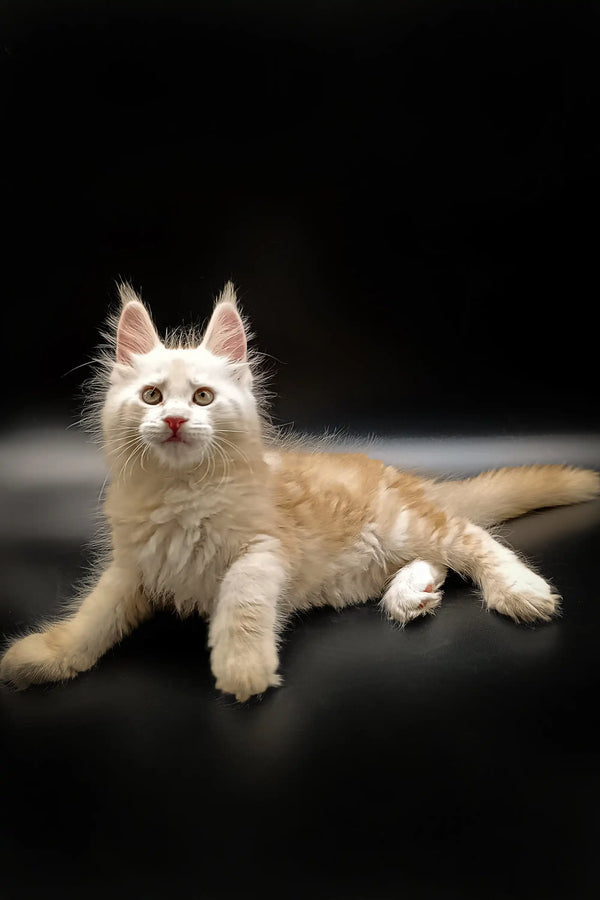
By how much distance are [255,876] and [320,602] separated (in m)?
0.68

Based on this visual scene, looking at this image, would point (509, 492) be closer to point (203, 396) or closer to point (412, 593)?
point (412, 593)

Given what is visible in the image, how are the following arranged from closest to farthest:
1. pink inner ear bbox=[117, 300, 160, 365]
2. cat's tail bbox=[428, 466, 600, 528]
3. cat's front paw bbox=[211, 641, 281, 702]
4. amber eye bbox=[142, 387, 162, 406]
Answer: cat's front paw bbox=[211, 641, 281, 702] < amber eye bbox=[142, 387, 162, 406] < pink inner ear bbox=[117, 300, 160, 365] < cat's tail bbox=[428, 466, 600, 528]

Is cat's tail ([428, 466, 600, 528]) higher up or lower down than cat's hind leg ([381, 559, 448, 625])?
higher up

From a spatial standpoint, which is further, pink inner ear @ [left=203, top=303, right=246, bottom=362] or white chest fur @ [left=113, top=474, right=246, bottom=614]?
pink inner ear @ [left=203, top=303, right=246, bottom=362]

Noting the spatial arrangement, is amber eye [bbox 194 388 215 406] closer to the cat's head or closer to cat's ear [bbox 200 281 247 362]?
the cat's head

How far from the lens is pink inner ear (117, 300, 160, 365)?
1567 millimetres

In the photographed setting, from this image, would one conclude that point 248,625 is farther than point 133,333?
No

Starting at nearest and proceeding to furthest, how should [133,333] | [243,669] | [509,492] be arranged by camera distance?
[243,669] → [133,333] → [509,492]

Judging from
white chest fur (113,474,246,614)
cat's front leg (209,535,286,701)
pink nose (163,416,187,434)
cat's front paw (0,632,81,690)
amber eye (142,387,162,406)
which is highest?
amber eye (142,387,162,406)

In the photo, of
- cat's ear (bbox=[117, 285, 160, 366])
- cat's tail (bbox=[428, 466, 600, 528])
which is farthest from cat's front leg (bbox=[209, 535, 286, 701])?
cat's tail (bbox=[428, 466, 600, 528])

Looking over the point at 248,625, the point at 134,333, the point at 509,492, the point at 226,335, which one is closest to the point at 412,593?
the point at 248,625

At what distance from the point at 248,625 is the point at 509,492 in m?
0.92

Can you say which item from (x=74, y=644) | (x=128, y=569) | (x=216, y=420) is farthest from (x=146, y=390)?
(x=74, y=644)

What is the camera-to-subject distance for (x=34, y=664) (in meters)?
1.40
